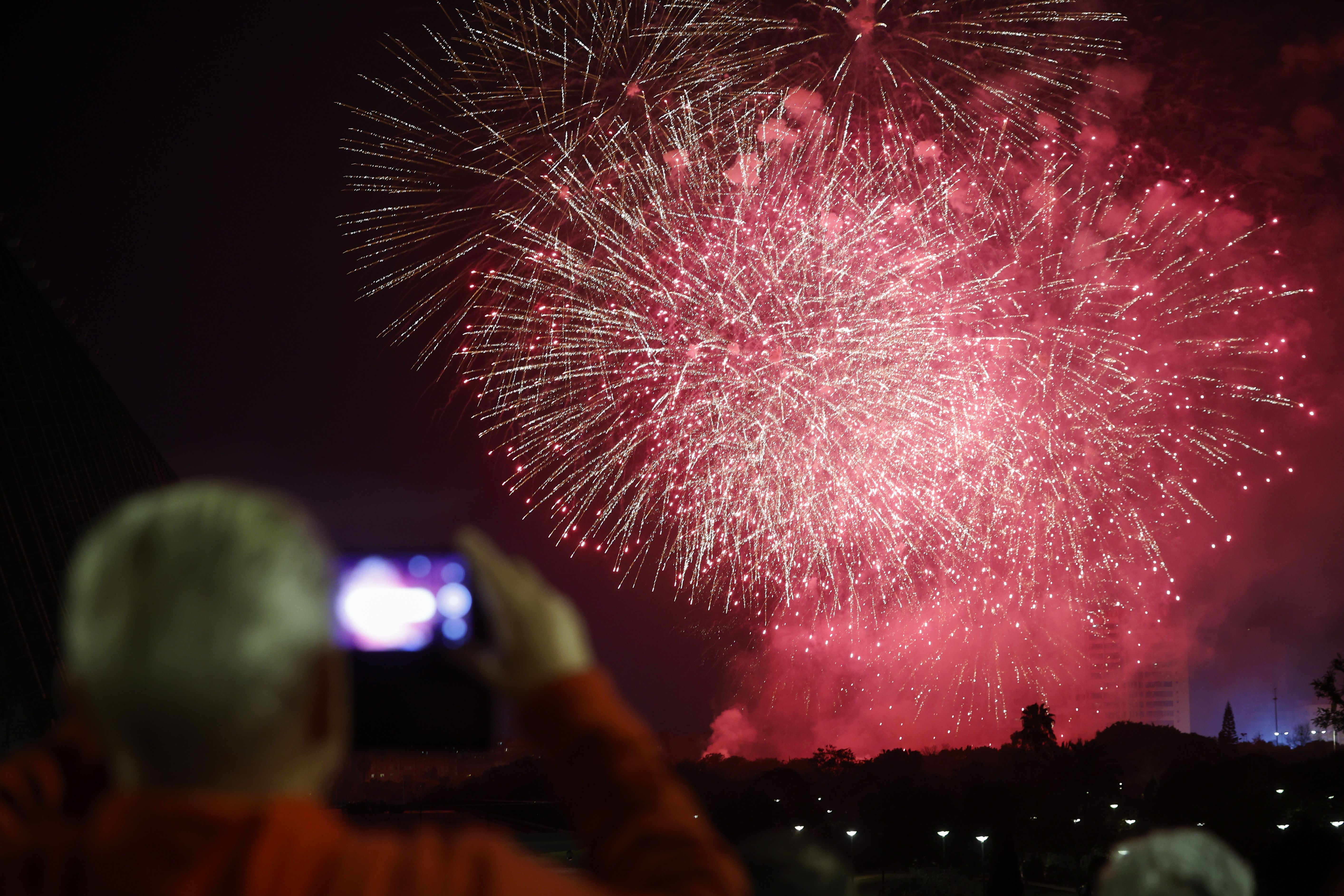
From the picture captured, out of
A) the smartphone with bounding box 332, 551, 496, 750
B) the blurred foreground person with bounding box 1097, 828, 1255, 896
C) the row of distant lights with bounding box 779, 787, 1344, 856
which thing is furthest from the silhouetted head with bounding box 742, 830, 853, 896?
the row of distant lights with bounding box 779, 787, 1344, 856

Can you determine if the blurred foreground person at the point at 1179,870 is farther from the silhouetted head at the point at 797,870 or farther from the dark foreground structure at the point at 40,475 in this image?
the dark foreground structure at the point at 40,475

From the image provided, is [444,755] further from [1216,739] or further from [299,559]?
[1216,739]

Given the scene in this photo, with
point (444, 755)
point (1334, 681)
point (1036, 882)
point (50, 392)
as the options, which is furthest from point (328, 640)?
point (1036, 882)

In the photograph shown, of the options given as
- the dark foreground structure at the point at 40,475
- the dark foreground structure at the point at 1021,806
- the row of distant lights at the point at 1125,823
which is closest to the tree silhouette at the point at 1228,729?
the dark foreground structure at the point at 1021,806

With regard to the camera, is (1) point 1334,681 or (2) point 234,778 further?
(1) point 1334,681

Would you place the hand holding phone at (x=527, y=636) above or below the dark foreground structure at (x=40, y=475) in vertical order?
below
